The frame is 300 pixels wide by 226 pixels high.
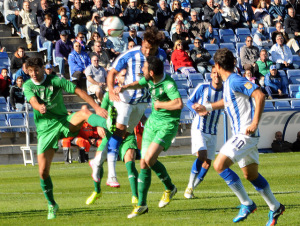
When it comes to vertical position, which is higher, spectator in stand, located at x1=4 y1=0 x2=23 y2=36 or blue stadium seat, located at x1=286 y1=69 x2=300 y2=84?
spectator in stand, located at x1=4 y1=0 x2=23 y2=36

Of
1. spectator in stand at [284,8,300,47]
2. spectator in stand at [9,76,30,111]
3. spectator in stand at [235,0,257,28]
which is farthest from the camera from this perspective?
spectator in stand at [235,0,257,28]

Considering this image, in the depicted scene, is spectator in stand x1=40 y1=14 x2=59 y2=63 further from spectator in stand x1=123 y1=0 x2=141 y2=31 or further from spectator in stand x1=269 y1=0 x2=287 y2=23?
spectator in stand x1=269 y1=0 x2=287 y2=23

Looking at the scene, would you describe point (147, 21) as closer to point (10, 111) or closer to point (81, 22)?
point (81, 22)

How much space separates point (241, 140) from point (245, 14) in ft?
64.9

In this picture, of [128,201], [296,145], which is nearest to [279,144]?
[296,145]

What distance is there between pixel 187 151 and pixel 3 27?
7845mm

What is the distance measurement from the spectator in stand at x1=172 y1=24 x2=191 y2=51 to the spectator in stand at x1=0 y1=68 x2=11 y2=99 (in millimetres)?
6121

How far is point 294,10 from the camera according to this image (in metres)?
26.6

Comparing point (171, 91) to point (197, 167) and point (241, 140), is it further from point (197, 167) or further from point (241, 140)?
point (197, 167)

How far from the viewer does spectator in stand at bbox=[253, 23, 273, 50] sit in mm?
25188

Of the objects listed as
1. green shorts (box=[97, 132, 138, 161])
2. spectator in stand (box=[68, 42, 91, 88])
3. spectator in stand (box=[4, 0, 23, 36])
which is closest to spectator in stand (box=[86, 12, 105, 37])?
spectator in stand (box=[68, 42, 91, 88])

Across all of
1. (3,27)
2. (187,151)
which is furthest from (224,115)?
(3,27)

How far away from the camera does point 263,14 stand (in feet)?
89.9

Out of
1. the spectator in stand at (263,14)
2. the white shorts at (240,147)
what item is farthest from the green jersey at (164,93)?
the spectator in stand at (263,14)
